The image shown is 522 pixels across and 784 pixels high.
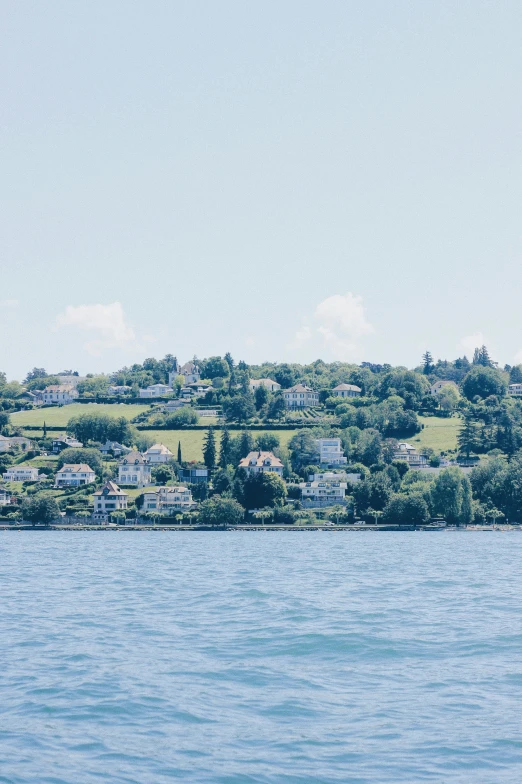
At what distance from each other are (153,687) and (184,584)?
2243cm

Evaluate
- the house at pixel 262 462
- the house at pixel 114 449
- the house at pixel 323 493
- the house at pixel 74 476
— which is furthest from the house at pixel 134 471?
the house at pixel 323 493

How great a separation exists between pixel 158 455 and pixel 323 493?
31869mm

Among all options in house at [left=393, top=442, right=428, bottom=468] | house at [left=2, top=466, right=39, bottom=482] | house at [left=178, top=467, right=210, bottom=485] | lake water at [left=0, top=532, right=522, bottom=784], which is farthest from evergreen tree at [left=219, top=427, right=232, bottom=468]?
lake water at [left=0, top=532, right=522, bottom=784]

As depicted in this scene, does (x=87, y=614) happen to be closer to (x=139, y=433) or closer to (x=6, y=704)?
(x=6, y=704)

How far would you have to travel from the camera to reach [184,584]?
44250 millimetres

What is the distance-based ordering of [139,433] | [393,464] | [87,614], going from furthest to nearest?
[139,433], [393,464], [87,614]

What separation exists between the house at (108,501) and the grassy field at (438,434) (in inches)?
1981

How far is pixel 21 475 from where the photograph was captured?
15238 centimetres

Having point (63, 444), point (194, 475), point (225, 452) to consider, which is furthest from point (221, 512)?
point (63, 444)

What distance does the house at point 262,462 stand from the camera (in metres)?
150

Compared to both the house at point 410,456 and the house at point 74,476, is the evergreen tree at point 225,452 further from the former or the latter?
the house at point 410,456

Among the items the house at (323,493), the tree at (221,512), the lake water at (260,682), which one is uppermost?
the house at (323,493)

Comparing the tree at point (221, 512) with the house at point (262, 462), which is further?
the house at point (262, 462)

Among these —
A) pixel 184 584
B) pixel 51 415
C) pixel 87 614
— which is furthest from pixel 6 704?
pixel 51 415
